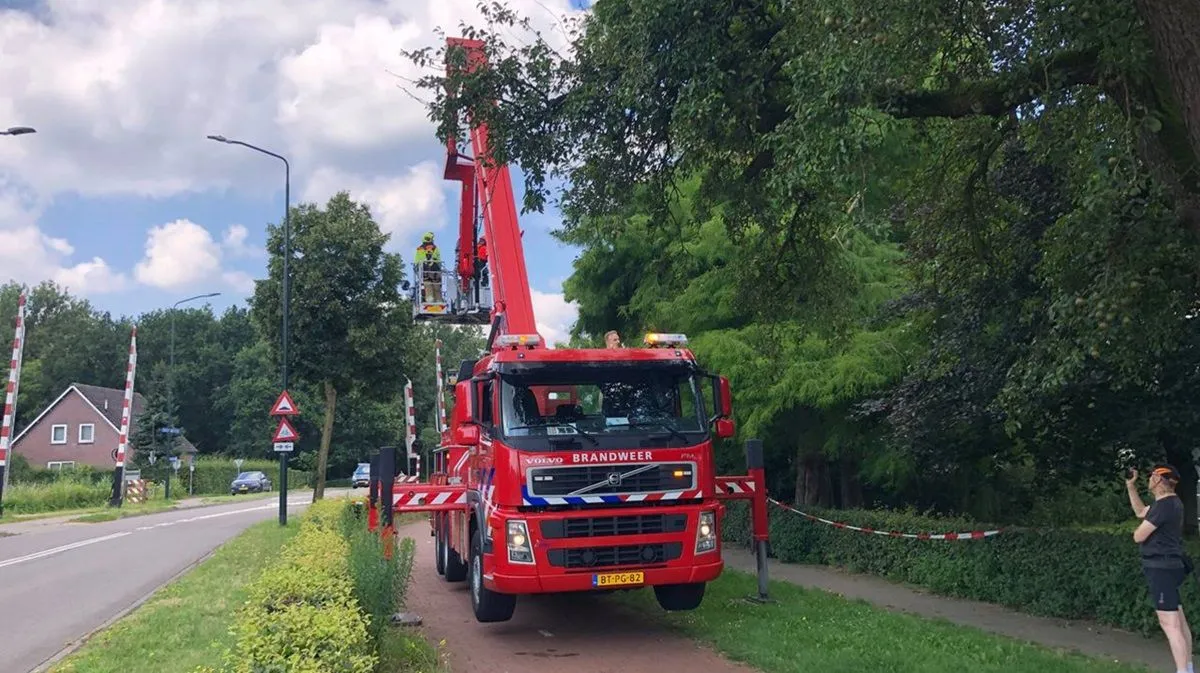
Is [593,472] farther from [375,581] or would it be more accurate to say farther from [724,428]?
[375,581]

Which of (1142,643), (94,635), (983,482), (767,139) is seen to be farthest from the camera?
(983,482)

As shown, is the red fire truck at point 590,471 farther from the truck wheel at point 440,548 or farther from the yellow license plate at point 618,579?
the truck wheel at point 440,548

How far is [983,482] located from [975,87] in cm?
998

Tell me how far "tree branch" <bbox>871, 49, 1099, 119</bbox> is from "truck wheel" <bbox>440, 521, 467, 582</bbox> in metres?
8.14

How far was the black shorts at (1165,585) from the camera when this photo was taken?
7.26m

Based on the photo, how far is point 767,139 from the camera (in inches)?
313

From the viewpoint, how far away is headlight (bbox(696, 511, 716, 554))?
357 inches

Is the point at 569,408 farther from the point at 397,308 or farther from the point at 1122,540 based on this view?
the point at 397,308

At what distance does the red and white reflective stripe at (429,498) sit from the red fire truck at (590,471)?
0.29 metres

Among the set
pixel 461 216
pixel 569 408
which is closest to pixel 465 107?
pixel 569 408

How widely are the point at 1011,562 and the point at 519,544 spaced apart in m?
5.93

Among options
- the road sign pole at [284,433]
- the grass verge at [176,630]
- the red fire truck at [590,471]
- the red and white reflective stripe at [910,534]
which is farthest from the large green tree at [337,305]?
the red fire truck at [590,471]

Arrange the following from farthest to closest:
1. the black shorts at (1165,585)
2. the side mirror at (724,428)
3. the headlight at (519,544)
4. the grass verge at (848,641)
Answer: the side mirror at (724,428), the headlight at (519,544), the grass verge at (848,641), the black shorts at (1165,585)

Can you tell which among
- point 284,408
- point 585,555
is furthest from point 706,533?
point 284,408
